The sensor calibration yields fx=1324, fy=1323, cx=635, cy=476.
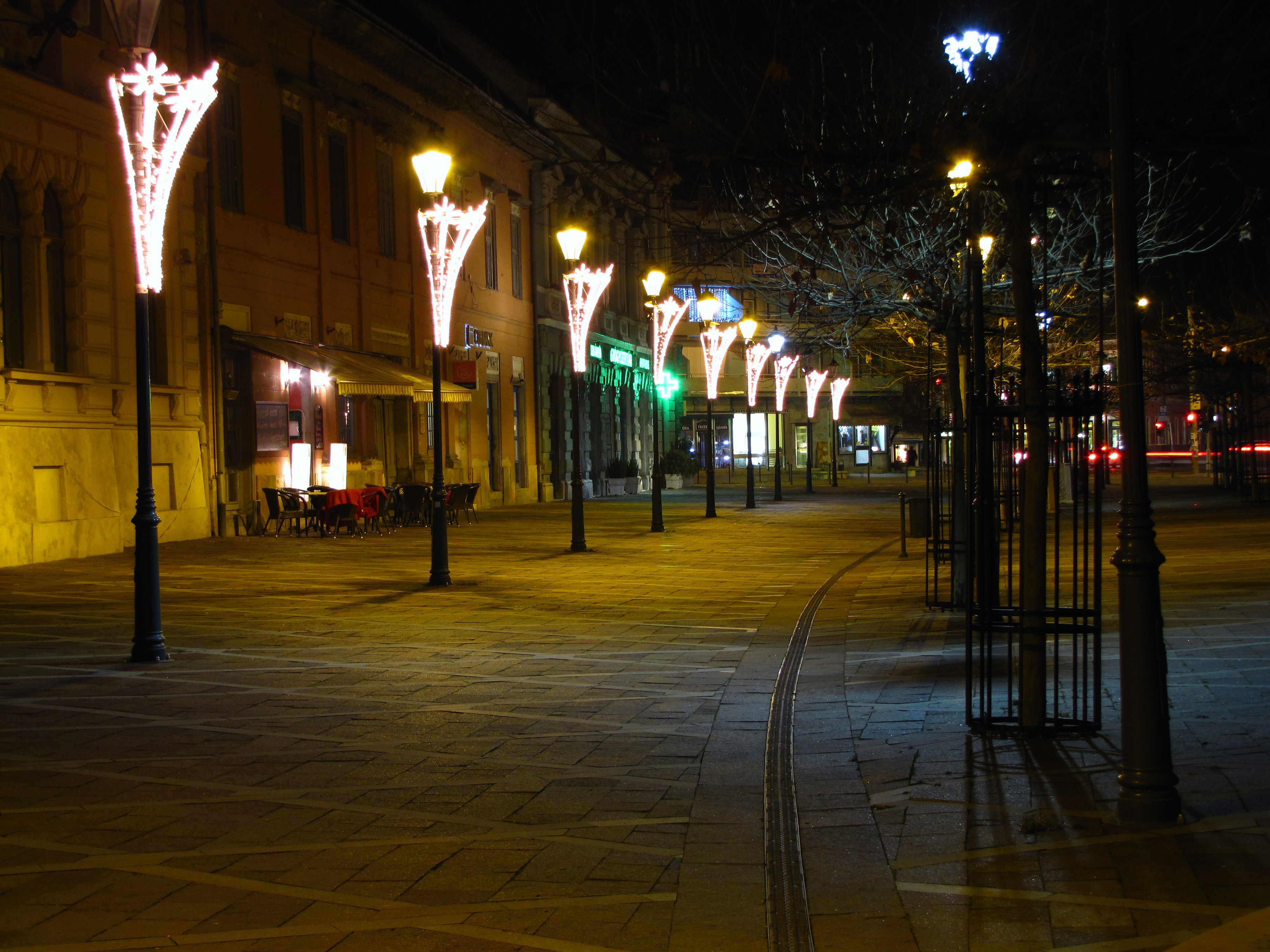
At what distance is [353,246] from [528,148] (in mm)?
8416

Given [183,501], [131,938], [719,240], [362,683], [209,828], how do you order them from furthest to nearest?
[183,501]
[362,683]
[719,240]
[209,828]
[131,938]

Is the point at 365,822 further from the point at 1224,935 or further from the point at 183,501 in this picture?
the point at 183,501

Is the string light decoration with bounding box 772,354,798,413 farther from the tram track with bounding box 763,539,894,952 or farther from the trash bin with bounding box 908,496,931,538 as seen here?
the tram track with bounding box 763,539,894,952

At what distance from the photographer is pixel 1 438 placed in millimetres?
16984

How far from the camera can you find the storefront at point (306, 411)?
2377 centimetres

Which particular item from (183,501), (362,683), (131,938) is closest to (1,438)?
(183,501)

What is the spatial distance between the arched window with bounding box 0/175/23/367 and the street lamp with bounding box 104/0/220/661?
7.97 meters

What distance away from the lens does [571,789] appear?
6.34 m

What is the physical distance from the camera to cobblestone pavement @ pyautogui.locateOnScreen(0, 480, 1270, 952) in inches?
178

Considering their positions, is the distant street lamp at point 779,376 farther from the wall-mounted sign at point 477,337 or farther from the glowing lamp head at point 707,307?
the wall-mounted sign at point 477,337

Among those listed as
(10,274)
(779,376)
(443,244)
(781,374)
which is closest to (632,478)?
(779,376)

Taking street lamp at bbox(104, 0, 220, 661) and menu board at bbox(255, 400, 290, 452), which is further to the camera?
menu board at bbox(255, 400, 290, 452)

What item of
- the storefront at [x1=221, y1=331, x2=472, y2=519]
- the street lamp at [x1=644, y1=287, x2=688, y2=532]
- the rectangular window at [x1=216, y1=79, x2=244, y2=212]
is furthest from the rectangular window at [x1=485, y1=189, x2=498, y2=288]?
the rectangular window at [x1=216, y1=79, x2=244, y2=212]

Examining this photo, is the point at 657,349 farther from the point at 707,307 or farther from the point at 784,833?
the point at 784,833
